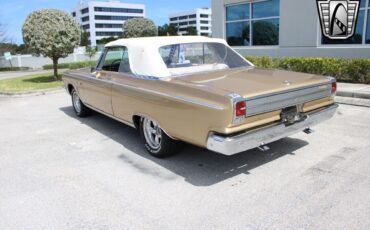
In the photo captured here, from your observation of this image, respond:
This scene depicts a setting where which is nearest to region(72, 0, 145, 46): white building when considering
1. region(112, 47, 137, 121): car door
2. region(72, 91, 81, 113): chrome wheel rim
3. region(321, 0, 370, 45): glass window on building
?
region(321, 0, 370, 45): glass window on building

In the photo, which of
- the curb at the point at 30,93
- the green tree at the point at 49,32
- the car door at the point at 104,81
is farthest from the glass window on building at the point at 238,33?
the car door at the point at 104,81

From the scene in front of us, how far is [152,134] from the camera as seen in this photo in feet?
16.5

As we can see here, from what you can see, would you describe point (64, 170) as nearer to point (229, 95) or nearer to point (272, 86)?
point (229, 95)

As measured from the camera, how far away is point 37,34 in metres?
13.9

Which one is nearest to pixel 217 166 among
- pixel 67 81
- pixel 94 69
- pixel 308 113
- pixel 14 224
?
pixel 308 113

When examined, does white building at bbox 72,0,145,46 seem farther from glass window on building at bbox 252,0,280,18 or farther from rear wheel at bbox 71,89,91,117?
rear wheel at bbox 71,89,91,117

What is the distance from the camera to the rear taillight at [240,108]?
145 inches

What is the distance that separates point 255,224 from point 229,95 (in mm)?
1311

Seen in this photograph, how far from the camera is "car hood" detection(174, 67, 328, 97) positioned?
3.99 meters

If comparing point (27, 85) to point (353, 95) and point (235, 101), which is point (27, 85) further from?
point (235, 101)

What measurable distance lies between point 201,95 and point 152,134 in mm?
1365

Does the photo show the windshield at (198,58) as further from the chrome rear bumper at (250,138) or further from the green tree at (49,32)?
the green tree at (49,32)

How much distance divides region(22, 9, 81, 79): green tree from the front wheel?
10445mm

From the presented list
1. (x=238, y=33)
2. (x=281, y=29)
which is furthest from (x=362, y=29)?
(x=238, y=33)
